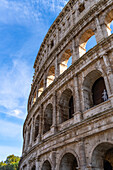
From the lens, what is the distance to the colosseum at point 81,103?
28.0 ft

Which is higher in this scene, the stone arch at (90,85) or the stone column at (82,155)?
the stone arch at (90,85)

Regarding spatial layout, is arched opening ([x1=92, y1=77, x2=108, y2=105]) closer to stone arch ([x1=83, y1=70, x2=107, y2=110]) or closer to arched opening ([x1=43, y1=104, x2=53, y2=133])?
stone arch ([x1=83, y1=70, x2=107, y2=110])

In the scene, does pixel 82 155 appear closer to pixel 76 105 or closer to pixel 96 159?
pixel 96 159

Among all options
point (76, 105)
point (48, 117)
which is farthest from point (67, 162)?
point (48, 117)

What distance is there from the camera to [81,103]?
10.5 m

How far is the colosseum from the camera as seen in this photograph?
8.54 metres

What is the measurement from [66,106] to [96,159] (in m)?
5.22

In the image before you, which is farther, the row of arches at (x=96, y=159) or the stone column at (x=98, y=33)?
the stone column at (x=98, y=33)

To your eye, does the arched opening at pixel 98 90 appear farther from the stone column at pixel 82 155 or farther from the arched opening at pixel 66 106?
the stone column at pixel 82 155

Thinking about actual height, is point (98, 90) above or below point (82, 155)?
above

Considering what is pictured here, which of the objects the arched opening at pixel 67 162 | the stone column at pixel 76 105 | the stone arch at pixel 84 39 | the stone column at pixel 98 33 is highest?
the stone arch at pixel 84 39

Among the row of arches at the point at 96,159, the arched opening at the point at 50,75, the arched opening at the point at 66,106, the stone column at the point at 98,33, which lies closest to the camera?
the row of arches at the point at 96,159

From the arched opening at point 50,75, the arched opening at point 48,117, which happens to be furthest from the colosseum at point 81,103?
the arched opening at point 50,75

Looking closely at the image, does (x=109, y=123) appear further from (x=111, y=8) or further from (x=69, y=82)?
(x=111, y=8)
